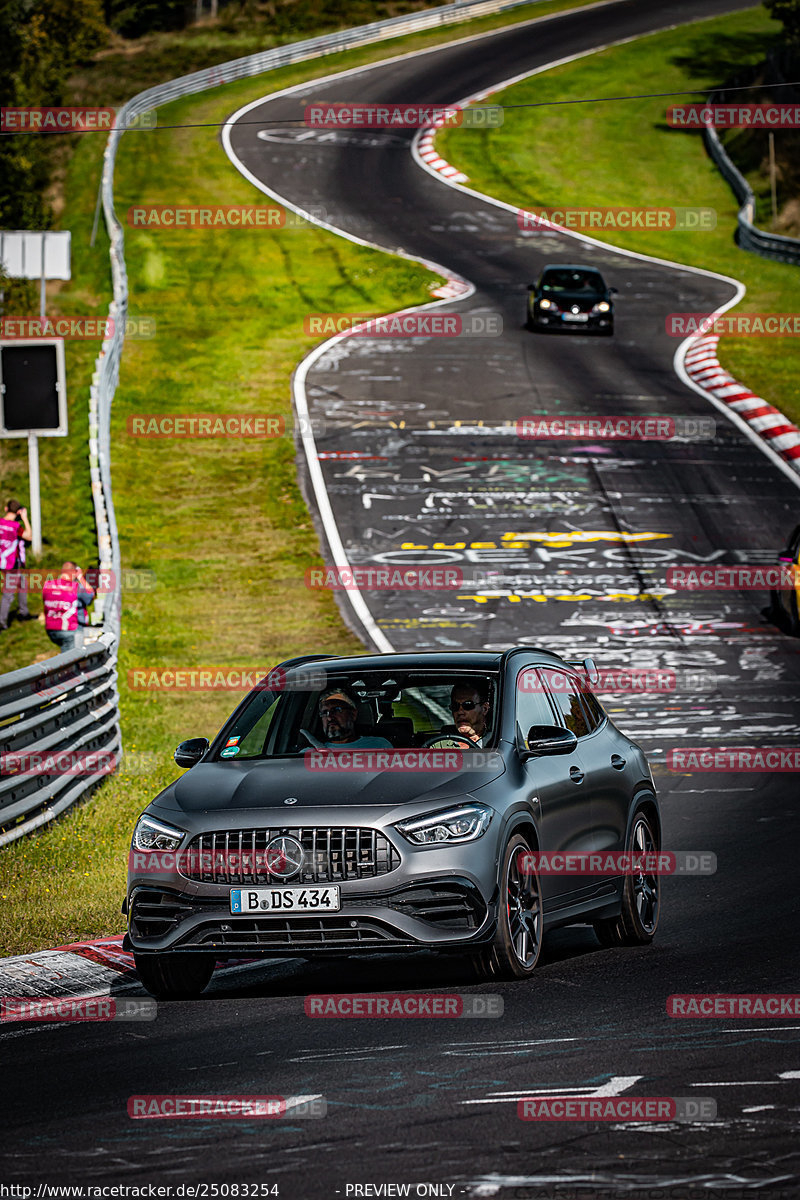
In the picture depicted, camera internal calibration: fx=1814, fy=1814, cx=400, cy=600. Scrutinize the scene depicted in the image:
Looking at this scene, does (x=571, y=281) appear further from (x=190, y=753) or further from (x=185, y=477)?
(x=190, y=753)

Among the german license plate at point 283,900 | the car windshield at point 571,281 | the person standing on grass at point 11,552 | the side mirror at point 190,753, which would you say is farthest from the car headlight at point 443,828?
the car windshield at point 571,281

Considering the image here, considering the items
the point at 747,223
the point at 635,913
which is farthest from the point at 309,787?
the point at 747,223

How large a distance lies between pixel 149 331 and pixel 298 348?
374 cm

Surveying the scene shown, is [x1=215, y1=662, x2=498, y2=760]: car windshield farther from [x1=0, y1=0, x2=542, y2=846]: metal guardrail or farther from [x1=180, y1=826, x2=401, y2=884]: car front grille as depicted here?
[x1=0, y1=0, x2=542, y2=846]: metal guardrail

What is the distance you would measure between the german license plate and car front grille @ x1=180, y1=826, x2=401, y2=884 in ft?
0.19

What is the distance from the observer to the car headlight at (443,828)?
27.5 feet

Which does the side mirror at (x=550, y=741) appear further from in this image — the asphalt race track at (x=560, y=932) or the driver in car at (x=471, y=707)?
the asphalt race track at (x=560, y=932)

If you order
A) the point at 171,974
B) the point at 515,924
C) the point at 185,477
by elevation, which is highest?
the point at 515,924

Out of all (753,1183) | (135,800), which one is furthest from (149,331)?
(753,1183)

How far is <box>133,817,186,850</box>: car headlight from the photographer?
8.62 m

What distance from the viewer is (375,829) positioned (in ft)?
27.2

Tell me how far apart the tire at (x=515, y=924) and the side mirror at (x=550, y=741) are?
516 mm

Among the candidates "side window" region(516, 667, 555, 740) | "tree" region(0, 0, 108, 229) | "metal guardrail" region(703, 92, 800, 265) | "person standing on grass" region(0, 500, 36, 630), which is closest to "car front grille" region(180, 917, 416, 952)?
"side window" region(516, 667, 555, 740)

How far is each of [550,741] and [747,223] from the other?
46.6 m
